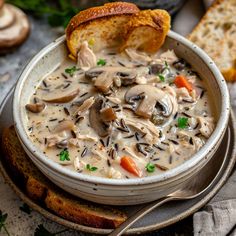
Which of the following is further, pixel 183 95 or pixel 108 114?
pixel 183 95

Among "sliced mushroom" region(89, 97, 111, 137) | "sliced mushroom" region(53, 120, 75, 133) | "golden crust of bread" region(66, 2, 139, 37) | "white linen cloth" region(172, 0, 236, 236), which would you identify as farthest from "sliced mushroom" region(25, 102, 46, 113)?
"white linen cloth" region(172, 0, 236, 236)

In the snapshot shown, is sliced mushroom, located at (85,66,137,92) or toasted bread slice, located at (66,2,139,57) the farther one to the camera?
toasted bread slice, located at (66,2,139,57)

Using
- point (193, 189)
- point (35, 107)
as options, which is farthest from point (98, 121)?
point (193, 189)

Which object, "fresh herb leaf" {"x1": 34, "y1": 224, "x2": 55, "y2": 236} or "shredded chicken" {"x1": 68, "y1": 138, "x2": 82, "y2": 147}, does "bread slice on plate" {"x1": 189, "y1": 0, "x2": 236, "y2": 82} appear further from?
"fresh herb leaf" {"x1": 34, "y1": 224, "x2": 55, "y2": 236}

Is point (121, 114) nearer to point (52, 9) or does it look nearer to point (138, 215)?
point (138, 215)

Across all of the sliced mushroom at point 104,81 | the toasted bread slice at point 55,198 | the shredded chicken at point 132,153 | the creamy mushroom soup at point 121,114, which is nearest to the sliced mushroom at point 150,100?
the creamy mushroom soup at point 121,114

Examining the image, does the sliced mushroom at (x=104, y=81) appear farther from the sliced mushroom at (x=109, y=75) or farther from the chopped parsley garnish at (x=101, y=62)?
the chopped parsley garnish at (x=101, y=62)
